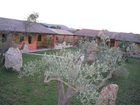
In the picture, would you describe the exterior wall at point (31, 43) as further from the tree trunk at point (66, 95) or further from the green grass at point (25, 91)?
the tree trunk at point (66, 95)

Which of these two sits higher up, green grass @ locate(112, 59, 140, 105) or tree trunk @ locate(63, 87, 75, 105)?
tree trunk @ locate(63, 87, 75, 105)

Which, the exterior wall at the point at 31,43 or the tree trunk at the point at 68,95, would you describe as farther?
the exterior wall at the point at 31,43

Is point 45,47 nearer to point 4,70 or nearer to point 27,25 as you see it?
point 27,25

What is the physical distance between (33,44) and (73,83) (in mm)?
25507

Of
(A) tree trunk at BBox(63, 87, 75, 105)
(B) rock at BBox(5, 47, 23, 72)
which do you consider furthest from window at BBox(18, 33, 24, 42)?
(A) tree trunk at BBox(63, 87, 75, 105)

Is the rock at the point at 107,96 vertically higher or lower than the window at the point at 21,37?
lower

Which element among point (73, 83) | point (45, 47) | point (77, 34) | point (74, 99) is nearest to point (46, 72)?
point (73, 83)

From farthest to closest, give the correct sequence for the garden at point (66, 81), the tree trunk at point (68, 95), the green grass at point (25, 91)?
the green grass at point (25, 91)
the tree trunk at point (68, 95)
the garden at point (66, 81)

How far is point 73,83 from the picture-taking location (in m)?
9.80

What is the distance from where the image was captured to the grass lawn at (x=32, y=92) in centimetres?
1303

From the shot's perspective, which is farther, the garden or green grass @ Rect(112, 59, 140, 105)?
green grass @ Rect(112, 59, 140, 105)

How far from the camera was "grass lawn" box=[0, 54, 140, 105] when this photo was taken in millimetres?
13028

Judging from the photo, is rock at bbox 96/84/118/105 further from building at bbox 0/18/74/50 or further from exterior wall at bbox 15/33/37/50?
exterior wall at bbox 15/33/37/50

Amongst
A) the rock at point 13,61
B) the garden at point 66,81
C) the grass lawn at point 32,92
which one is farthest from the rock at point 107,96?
the rock at point 13,61
